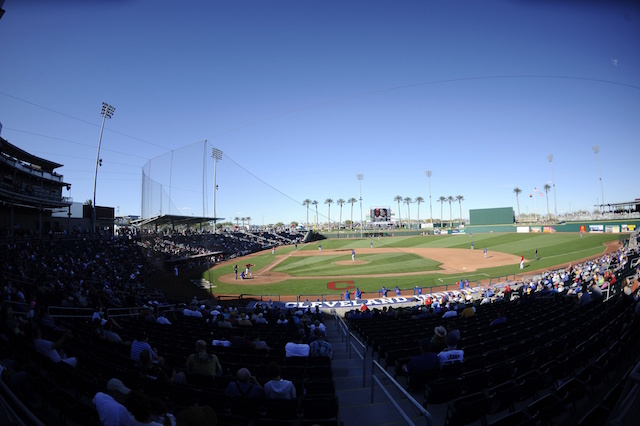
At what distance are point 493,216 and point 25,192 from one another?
105174 mm

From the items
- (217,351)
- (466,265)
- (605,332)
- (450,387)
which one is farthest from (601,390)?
(466,265)

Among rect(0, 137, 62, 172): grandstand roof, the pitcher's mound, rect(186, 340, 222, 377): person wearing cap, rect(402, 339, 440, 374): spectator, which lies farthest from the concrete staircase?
rect(0, 137, 62, 172): grandstand roof

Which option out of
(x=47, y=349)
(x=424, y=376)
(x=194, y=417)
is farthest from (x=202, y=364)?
(x=424, y=376)

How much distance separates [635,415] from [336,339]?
10.8m

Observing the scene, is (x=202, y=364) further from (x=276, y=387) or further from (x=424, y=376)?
(x=424, y=376)

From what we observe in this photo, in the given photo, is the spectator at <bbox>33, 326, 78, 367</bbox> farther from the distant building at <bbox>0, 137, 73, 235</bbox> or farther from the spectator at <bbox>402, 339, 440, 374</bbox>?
the distant building at <bbox>0, 137, 73, 235</bbox>

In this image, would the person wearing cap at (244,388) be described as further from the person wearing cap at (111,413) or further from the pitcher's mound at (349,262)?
the pitcher's mound at (349,262)

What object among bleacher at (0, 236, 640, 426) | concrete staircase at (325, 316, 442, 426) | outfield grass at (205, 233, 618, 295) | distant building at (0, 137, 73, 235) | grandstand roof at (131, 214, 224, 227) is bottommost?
outfield grass at (205, 233, 618, 295)

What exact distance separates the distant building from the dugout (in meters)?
101

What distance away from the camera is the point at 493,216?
91125 millimetres

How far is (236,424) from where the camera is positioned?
378 centimetres

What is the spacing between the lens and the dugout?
292 feet

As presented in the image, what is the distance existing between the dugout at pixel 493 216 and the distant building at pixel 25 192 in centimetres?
10106

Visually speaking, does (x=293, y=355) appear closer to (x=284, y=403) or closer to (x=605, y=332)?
(x=284, y=403)
